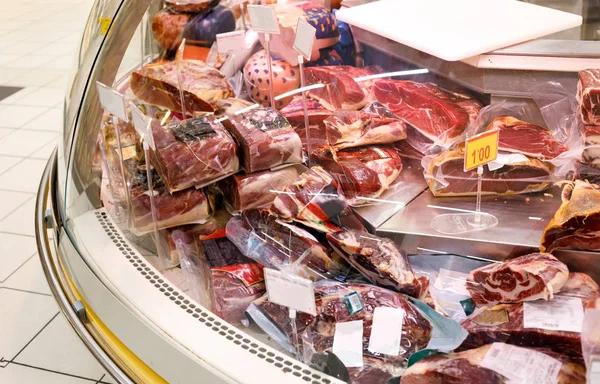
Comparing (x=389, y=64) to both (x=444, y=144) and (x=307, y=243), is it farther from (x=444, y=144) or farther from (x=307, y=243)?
(x=307, y=243)

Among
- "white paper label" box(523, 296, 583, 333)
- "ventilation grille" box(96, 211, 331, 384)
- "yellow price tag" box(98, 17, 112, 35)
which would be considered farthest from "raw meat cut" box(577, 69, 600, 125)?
"yellow price tag" box(98, 17, 112, 35)

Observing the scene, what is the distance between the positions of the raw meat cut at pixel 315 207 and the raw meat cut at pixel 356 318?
0.23 m

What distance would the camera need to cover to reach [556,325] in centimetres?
134

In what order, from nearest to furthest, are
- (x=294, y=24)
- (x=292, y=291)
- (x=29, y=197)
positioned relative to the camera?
1. (x=292, y=291)
2. (x=294, y=24)
3. (x=29, y=197)

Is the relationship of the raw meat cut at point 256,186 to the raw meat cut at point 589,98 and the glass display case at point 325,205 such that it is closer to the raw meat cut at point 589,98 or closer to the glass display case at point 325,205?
the glass display case at point 325,205

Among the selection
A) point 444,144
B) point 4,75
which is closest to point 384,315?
point 444,144

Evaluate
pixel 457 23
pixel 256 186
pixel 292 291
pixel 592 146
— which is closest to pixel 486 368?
pixel 292 291

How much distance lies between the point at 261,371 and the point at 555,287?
2.34 ft

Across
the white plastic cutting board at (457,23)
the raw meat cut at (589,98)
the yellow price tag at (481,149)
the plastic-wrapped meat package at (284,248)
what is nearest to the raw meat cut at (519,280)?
the yellow price tag at (481,149)

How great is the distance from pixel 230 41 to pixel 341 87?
0.67 metres

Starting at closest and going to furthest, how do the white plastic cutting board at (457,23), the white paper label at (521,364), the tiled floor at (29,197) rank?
the white paper label at (521,364), the white plastic cutting board at (457,23), the tiled floor at (29,197)

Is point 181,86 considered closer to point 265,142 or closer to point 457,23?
point 265,142

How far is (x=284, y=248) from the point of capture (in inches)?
70.5

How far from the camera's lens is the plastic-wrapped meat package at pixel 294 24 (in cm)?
258
